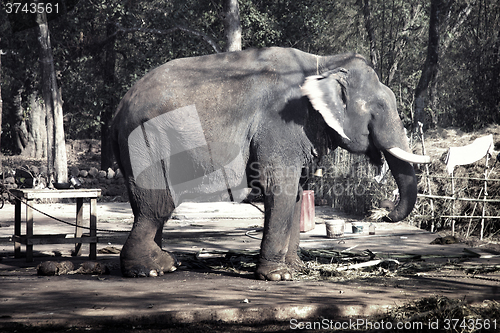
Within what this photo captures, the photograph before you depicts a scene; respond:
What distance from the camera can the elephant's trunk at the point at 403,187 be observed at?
19.7 ft

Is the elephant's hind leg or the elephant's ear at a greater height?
the elephant's ear

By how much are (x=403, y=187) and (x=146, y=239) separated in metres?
2.71

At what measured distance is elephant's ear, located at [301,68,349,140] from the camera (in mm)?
5680

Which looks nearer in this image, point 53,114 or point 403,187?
point 403,187

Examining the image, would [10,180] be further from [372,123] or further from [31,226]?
[372,123]

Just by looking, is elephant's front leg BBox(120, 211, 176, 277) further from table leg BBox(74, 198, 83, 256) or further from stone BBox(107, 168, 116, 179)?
stone BBox(107, 168, 116, 179)

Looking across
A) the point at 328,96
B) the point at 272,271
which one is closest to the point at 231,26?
the point at 328,96

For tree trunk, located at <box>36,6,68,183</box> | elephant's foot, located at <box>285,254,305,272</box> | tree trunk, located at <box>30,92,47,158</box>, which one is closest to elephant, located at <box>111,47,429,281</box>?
elephant's foot, located at <box>285,254,305,272</box>

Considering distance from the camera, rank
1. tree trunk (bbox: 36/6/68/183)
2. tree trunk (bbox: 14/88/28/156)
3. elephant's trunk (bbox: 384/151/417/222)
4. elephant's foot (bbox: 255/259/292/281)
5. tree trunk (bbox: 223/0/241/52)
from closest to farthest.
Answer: elephant's foot (bbox: 255/259/292/281) < elephant's trunk (bbox: 384/151/417/222) < tree trunk (bbox: 223/0/241/52) < tree trunk (bbox: 36/6/68/183) < tree trunk (bbox: 14/88/28/156)

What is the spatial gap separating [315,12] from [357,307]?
1521 centimetres

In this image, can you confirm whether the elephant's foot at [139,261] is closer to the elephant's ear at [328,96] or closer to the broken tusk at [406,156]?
the elephant's ear at [328,96]

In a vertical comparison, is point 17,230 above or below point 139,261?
above

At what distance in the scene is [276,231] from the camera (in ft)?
18.5

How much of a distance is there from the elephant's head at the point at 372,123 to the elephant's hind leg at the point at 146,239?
1922 millimetres
